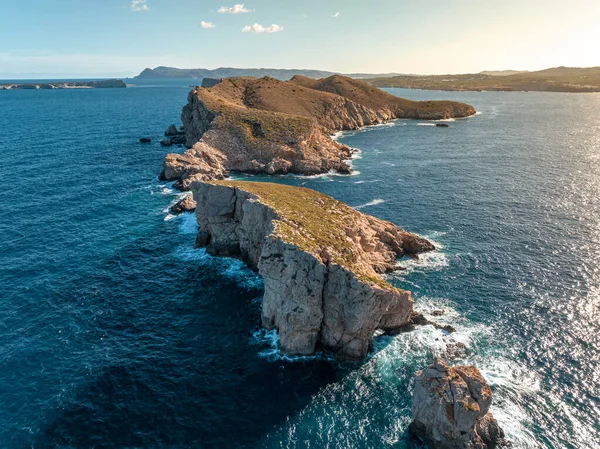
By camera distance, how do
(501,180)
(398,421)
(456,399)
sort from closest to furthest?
(456,399) → (398,421) → (501,180)

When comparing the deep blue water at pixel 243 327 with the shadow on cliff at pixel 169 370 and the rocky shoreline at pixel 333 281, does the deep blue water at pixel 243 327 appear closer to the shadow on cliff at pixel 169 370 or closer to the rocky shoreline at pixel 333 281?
the shadow on cliff at pixel 169 370

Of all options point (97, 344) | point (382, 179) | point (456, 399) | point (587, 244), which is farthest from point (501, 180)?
point (97, 344)

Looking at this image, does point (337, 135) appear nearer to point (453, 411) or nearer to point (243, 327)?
point (243, 327)

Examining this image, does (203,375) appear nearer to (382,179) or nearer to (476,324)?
(476,324)

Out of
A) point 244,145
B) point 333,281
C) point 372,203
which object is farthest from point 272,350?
point 244,145

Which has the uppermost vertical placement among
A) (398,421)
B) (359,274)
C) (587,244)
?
(359,274)

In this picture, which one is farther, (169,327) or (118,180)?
(118,180)

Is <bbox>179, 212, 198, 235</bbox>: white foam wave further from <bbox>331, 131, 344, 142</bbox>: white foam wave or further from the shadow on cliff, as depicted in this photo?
Result: <bbox>331, 131, 344, 142</bbox>: white foam wave
